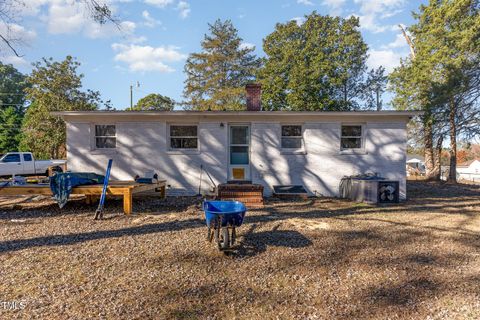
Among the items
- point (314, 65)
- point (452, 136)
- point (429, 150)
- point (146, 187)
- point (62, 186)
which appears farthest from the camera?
point (314, 65)

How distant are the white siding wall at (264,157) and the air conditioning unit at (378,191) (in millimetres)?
1400

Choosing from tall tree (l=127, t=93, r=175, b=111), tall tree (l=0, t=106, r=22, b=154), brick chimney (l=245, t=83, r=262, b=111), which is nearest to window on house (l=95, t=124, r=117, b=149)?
brick chimney (l=245, t=83, r=262, b=111)

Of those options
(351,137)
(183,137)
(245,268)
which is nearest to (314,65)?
(351,137)

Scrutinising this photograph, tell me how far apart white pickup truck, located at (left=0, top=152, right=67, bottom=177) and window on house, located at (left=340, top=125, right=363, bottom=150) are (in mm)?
14194

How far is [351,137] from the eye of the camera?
10.3m

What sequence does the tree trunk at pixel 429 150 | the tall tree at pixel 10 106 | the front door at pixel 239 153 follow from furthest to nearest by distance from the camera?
1. the tall tree at pixel 10 106
2. the tree trunk at pixel 429 150
3. the front door at pixel 239 153

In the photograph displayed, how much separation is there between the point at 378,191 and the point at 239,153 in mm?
4775

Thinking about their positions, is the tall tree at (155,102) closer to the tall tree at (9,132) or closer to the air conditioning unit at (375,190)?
the tall tree at (9,132)

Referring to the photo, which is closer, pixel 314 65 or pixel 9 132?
pixel 314 65

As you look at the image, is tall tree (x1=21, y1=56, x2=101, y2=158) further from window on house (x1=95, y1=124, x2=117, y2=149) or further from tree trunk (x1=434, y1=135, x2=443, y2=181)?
tree trunk (x1=434, y1=135, x2=443, y2=181)

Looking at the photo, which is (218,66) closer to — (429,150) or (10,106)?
(429,150)

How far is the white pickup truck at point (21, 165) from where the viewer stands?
14.9 m

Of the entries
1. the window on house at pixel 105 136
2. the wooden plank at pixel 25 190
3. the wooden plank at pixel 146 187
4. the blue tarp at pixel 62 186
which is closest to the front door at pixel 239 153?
the wooden plank at pixel 146 187

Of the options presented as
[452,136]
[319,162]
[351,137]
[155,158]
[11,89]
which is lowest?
[319,162]
